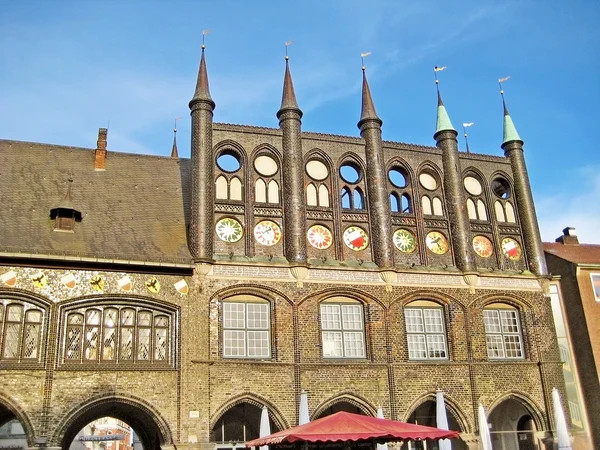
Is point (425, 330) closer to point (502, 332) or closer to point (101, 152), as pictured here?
point (502, 332)

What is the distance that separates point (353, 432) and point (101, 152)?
18.4 meters

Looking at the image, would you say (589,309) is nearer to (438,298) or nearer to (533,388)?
(533,388)

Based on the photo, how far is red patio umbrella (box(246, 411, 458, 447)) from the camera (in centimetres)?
1373

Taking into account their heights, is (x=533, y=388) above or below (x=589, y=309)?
below

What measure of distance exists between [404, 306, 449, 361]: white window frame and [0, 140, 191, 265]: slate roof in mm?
8968

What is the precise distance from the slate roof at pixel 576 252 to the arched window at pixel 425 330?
933cm

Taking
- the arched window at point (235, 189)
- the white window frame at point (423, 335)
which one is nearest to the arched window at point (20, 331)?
the arched window at point (235, 189)

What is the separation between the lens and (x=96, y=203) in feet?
84.7

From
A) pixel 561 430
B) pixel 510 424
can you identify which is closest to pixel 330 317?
pixel 561 430

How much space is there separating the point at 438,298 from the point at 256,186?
8.50 metres

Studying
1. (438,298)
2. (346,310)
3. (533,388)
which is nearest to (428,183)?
(438,298)

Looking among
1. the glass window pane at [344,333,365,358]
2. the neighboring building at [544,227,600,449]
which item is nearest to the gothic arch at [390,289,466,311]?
the glass window pane at [344,333,365,358]

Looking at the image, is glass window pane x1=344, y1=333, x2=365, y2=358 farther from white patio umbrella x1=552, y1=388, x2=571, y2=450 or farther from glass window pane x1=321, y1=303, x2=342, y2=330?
white patio umbrella x1=552, y1=388, x2=571, y2=450

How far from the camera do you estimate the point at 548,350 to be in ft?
91.3
